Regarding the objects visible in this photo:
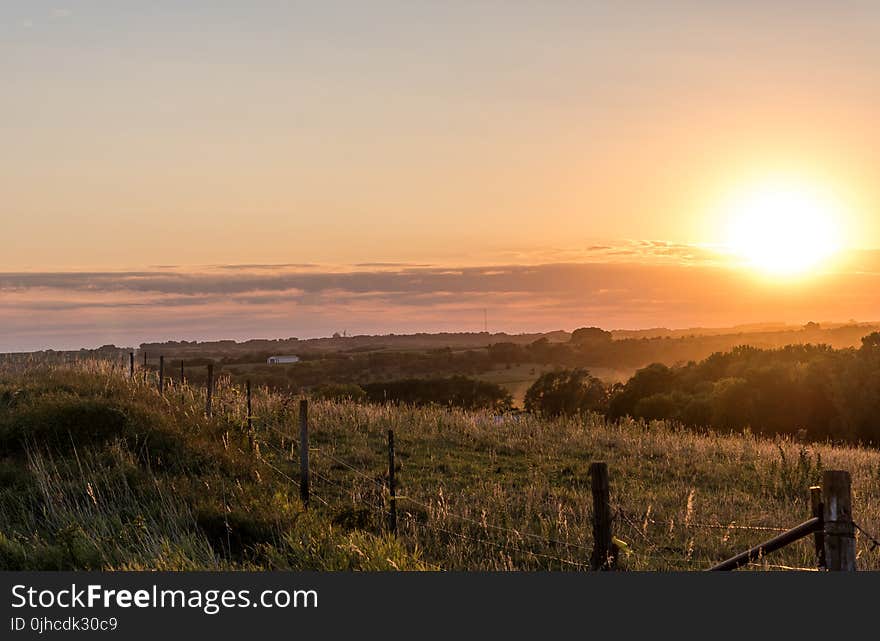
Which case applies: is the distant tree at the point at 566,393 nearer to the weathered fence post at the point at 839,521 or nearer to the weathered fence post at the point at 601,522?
the weathered fence post at the point at 601,522

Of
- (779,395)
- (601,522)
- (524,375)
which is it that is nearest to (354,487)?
(601,522)

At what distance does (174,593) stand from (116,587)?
0.62 metres

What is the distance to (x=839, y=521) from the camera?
8.23 m

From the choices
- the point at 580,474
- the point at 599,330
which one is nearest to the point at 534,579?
the point at 580,474

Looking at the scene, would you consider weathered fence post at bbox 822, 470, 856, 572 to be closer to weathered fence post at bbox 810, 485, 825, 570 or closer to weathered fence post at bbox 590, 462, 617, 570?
weathered fence post at bbox 810, 485, 825, 570

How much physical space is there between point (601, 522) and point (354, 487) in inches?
379

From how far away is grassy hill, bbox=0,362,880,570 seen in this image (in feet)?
44.1

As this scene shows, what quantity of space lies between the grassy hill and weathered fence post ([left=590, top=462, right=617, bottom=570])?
1459mm

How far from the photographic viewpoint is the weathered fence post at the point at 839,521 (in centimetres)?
823

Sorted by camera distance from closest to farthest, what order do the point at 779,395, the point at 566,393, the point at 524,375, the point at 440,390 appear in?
the point at 779,395
the point at 566,393
the point at 440,390
the point at 524,375

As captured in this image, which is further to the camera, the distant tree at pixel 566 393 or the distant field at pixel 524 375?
the distant field at pixel 524 375

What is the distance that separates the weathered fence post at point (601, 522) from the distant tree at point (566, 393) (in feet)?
178

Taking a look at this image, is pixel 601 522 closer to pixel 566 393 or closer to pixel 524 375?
pixel 566 393

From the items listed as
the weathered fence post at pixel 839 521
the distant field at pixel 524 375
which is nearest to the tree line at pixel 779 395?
the distant field at pixel 524 375
